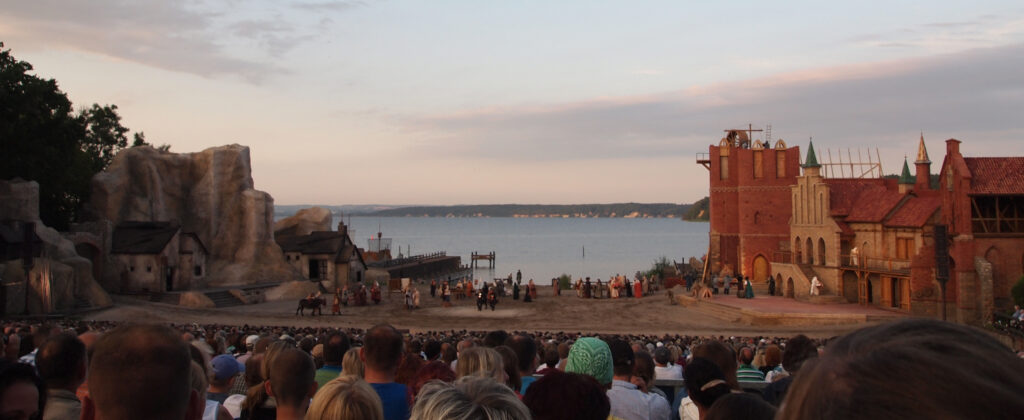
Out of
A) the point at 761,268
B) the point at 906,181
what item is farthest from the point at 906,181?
the point at 761,268

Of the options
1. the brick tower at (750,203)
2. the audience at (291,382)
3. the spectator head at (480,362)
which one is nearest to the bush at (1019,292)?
the brick tower at (750,203)

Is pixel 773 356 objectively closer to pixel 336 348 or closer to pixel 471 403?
pixel 336 348

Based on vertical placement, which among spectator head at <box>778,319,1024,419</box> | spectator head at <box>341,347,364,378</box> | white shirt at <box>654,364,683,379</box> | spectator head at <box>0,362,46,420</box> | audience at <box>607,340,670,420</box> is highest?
spectator head at <box>778,319,1024,419</box>

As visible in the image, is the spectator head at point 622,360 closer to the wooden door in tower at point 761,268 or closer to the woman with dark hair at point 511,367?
the woman with dark hair at point 511,367

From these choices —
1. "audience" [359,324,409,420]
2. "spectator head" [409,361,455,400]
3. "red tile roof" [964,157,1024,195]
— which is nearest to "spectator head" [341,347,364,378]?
"audience" [359,324,409,420]

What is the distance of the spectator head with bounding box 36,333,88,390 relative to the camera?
223 inches

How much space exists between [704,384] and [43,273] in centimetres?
3264

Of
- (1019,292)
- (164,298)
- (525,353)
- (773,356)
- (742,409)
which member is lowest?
(164,298)

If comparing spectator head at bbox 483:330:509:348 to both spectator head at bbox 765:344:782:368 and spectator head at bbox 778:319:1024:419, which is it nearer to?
spectator head at bbox 765:344:782:368

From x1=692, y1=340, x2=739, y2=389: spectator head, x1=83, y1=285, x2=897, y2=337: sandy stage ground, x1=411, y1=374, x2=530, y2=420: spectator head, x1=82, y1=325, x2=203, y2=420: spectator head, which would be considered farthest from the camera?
x1=83, y1=285, x2=897, y2=337: sandy stage ground

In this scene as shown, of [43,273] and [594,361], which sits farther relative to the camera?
[43,273]

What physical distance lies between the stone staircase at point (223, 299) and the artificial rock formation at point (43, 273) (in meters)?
5.82

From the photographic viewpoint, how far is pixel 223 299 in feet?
134

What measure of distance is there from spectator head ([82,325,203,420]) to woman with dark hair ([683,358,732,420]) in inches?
148
